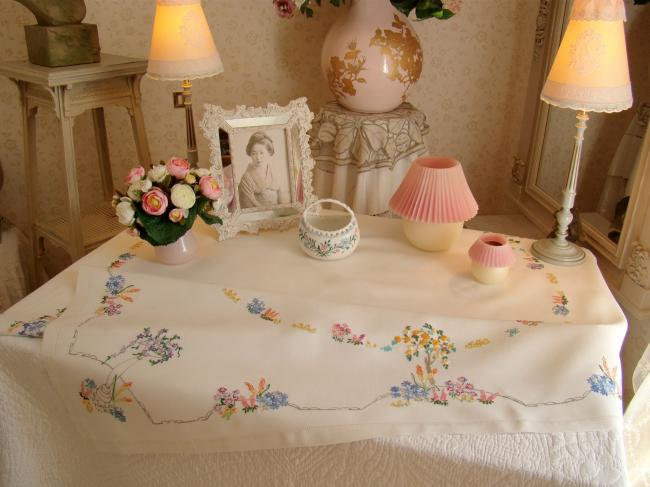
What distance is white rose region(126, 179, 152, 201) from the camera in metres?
1.13

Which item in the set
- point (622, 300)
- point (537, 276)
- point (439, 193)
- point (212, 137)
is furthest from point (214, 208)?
point (622, 300)

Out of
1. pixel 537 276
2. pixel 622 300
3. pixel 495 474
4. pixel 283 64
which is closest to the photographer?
pixel 495 474

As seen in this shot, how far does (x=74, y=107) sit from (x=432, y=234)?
120 centimetres

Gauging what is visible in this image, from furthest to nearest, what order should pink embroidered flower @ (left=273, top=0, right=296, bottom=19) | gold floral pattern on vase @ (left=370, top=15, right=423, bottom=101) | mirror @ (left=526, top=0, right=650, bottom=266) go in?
pink embroidered flower @ (left=273, top=0, right=296, bottom=19)
gold floral pattern on vase @ (left=370, top=15, right=423, bottom=101)
mirror @ (left=526, top=0, right=650, bottom=266)

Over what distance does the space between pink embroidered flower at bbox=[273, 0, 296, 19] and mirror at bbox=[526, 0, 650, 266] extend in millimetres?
921

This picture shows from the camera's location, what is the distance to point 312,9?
2.00 m

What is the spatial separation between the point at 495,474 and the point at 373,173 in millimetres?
1032

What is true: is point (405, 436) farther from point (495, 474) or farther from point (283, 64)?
point (283, 64)

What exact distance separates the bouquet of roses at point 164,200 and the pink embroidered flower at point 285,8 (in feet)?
3.72

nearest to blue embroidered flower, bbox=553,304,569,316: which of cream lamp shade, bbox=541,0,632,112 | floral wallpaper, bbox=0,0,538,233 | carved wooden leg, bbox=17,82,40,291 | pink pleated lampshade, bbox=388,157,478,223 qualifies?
pink pleated lampshade, bbox=388,157,478,223

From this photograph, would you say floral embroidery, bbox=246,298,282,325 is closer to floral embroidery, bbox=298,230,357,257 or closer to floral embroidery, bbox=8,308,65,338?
floral embroidery, bbox=298,230,357,257

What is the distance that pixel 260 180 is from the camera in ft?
4.26

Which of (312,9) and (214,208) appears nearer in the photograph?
(214,208)

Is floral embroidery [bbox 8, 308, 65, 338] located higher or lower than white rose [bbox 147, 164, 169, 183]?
lower
